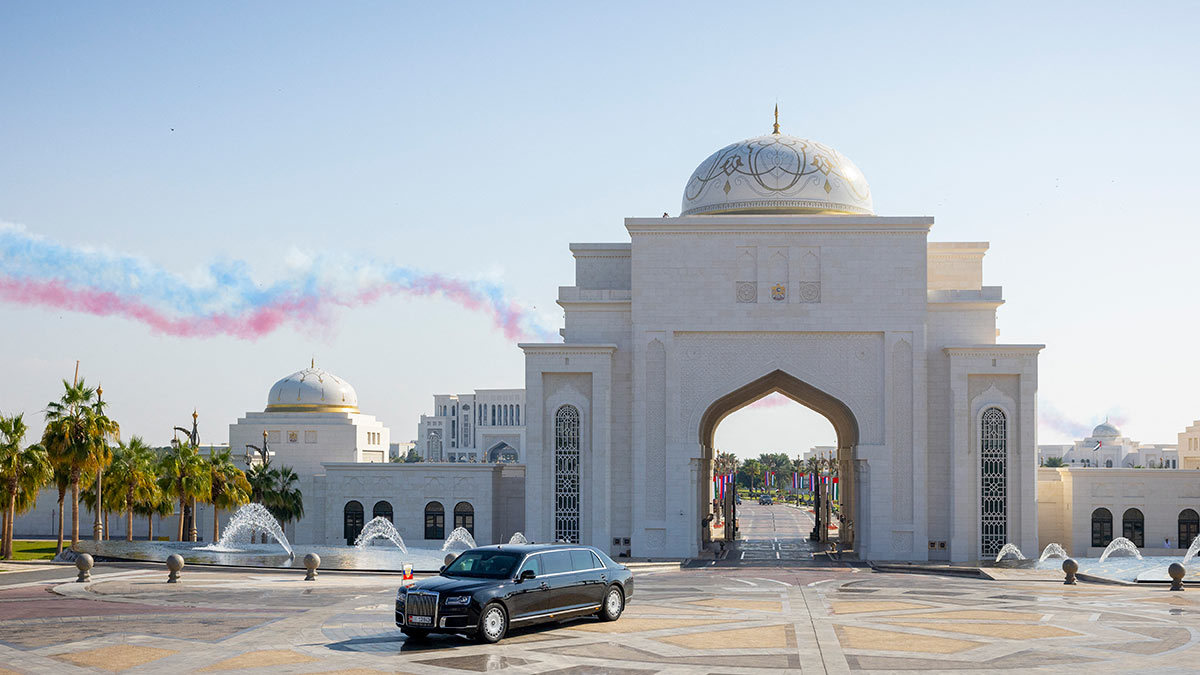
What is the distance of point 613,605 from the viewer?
19469mm

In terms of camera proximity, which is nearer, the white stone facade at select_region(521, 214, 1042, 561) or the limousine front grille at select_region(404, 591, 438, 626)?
the limousine front grille at select_region(404, 591, 438, 626)

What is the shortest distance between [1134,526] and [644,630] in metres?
28.6

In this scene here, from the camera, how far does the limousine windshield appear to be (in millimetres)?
17875

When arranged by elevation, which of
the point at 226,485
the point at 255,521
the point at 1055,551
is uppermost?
the point at 226,485

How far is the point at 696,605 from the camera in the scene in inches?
878

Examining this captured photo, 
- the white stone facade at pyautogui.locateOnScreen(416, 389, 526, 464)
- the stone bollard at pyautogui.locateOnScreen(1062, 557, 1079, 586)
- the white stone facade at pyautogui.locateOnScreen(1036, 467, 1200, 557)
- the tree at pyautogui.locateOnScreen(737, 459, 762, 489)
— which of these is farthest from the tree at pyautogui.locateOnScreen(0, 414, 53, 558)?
the tree at pyautogui.locateOnScreen(737, 459, 762, 489)

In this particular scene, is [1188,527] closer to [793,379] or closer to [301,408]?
[793,379]

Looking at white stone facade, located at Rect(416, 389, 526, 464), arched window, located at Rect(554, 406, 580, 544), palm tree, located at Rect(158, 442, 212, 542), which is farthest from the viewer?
white stone facade, located at Rect(416, 389, 526, 464)

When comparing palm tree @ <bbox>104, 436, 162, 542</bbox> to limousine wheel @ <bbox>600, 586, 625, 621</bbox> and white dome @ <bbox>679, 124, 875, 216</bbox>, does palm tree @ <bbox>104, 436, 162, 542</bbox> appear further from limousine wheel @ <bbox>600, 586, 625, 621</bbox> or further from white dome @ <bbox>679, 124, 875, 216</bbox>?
limousine wheel @ <bbox>600, 586, 625, 621</bbox>

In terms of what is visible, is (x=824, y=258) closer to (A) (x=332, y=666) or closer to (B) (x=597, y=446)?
(B) (x=597, y=446)

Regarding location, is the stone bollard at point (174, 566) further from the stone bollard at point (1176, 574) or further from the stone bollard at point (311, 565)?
the stone bollard at point (1176, 574)

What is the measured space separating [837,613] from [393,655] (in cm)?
843

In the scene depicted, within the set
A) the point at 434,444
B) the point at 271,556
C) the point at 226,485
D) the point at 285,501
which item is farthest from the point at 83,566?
the point at 434,444

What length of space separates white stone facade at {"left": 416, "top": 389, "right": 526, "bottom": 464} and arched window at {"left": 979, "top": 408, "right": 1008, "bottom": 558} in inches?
2908
